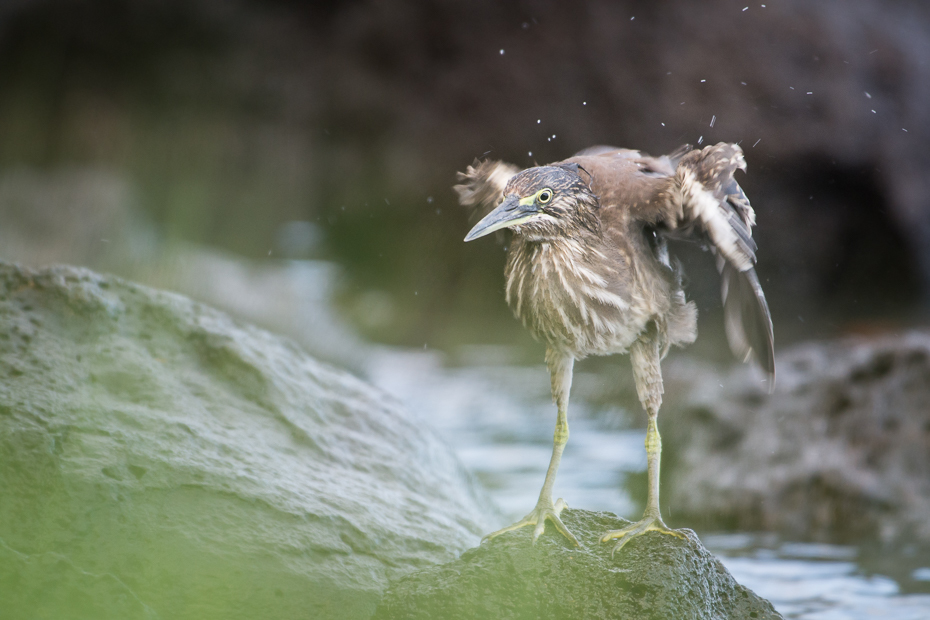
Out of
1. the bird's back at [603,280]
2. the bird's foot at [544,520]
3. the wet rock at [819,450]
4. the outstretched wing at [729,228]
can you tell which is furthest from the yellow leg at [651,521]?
the wet rock at [819,450]

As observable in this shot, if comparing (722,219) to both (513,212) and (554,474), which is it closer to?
(513,212)

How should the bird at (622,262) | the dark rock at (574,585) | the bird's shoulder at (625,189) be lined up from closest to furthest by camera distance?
the dark rock at (574,585), the bird at (622,262), the bird's shoulder at (625,189)

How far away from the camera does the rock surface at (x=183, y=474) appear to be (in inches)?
99.7

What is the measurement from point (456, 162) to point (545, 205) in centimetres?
857

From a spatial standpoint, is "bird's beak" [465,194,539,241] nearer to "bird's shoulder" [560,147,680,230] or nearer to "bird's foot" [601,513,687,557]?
"bird's shoulder" [560,147,680,230]

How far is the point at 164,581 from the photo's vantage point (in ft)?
8.34

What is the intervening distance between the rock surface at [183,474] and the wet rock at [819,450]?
1.96m

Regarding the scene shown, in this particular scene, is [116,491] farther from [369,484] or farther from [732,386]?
[732,386]

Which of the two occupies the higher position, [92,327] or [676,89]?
[676,89]

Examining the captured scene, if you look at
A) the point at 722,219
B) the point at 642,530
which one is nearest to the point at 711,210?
the point at 722,219

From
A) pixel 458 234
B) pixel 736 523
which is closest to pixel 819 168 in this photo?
pixel 458 234

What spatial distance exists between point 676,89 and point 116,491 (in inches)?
311

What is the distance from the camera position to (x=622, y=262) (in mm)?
2646

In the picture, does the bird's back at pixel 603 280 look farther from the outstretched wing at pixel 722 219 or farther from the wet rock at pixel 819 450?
the wet rock at pixel 819 450
